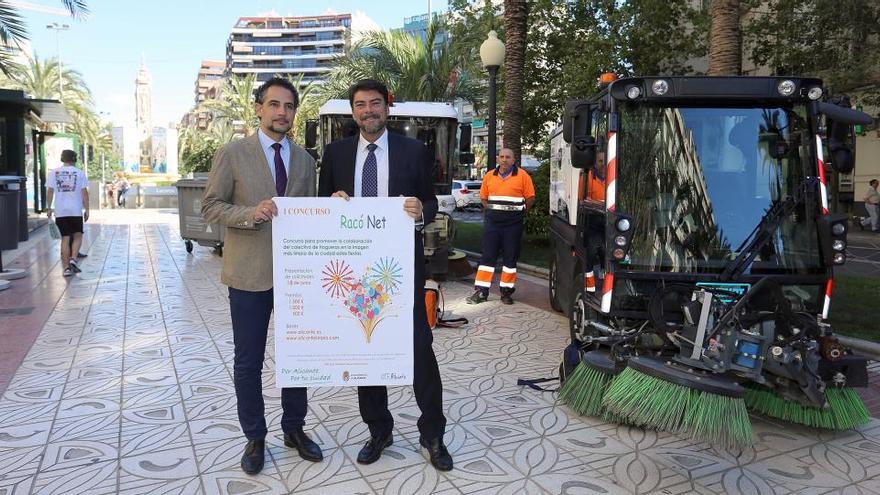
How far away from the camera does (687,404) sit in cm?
349

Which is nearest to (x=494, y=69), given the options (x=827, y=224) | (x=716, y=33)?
(x=716, y=33)

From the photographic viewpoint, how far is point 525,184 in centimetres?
869

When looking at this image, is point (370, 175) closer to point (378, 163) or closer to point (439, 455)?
point (378, 163)

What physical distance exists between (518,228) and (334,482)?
5550 mm

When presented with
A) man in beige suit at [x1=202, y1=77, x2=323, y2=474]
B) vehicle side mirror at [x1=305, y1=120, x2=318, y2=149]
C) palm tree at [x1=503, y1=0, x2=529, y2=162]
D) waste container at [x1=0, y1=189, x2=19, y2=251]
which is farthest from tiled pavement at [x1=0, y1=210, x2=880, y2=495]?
palm tree at [x1=503, y1=0, x2=529, y2=162]

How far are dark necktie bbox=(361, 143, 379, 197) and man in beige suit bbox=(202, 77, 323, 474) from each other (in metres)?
0.39

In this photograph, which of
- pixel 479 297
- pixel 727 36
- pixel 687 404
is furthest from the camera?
pixel 727 36

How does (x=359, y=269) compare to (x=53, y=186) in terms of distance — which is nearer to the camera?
(x=359, y=269)

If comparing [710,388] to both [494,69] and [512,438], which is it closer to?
[512,438]

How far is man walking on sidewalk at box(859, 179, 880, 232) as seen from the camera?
20.2 metres

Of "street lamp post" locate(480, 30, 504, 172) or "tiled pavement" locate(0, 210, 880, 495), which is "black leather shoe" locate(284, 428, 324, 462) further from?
"street lamp post" locate(480, 30, 504, 172)

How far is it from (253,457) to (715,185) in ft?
11.2

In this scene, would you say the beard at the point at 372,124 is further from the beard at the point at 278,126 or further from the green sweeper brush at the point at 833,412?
the green sweeper brush at the point at 833,412

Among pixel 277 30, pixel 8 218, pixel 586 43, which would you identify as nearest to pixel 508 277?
pixel 8 218
